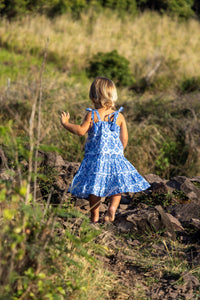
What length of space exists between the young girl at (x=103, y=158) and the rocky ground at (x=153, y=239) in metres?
0.23

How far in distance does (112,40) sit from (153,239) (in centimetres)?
1255

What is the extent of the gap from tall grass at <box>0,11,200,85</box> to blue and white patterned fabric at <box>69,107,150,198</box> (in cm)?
791

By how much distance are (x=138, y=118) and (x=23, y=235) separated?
212 inches

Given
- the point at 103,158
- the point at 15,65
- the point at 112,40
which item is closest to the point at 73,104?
the point at 103,158

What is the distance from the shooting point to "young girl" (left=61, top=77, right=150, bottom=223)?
12.1 ft

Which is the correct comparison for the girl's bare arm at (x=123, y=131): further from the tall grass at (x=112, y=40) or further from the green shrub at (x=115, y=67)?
the tall grass at (x=112, y=40)

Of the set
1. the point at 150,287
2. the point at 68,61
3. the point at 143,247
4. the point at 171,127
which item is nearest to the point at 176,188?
the point at 143,247

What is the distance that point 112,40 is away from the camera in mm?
14898

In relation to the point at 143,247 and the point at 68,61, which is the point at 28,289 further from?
the point at 68,61

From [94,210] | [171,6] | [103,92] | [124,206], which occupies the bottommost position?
[124,206]

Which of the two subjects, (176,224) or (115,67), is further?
(115,67)

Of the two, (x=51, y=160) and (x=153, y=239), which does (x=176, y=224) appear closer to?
(x=153, y=239)

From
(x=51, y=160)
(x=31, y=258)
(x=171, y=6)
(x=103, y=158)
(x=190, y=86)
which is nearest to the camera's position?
(x=31, y=258)

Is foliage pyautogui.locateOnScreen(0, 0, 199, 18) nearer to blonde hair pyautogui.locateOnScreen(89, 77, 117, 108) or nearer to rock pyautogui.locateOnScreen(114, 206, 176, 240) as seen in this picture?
blonde hair pyautogui.locateOnScreen(89, 77, 117, 108)
